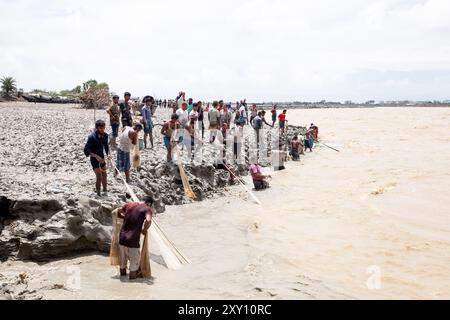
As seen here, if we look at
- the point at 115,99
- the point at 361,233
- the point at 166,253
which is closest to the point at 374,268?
the point at 361,233

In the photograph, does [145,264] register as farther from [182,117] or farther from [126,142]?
[182,117]

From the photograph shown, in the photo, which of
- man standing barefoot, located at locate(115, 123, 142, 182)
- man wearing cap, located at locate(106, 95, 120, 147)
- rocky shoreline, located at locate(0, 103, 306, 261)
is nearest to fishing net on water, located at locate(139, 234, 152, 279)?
rocky shoreline, located at locate(0, 103, 306, 261)

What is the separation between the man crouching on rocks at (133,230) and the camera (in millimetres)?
7875

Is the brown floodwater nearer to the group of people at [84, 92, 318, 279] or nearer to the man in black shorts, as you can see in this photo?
the group of people at [84, 92, 318, 279]

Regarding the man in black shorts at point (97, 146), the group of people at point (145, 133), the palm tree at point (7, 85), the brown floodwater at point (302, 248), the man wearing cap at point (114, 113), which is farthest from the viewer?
the palm tree at point (7, 85)

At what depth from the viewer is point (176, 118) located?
13891mm

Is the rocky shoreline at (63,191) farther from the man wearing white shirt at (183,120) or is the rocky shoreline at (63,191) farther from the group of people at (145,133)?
the man wearing white shirt at (183,120)

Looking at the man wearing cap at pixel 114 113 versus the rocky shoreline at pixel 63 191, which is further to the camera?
the man wearing cap at pixel 114 113

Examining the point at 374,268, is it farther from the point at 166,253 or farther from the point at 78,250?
the point at 78,250

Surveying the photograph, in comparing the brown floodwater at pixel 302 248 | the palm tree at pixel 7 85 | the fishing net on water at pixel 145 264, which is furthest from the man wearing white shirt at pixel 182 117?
the palm tree at pixel 7 85

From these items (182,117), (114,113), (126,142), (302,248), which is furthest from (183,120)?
(302,248)

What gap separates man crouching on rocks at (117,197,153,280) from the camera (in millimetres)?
7875

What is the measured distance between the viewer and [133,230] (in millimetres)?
7898

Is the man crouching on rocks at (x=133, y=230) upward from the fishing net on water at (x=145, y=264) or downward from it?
upward
